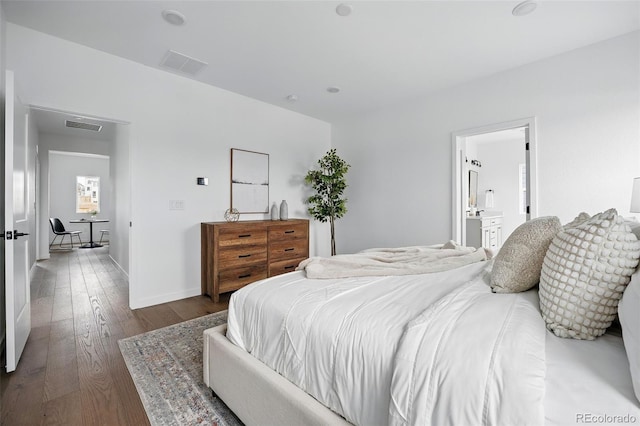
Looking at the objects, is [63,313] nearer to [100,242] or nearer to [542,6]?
[542,6]

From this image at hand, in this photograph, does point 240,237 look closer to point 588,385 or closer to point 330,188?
point 330,188

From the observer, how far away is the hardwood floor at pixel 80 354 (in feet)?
5.22

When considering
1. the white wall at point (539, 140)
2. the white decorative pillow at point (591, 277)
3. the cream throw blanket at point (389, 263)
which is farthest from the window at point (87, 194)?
the white decorative pillow at point (591, 277)

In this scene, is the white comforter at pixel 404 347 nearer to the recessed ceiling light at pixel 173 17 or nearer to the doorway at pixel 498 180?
the recessed ceiling light at pixel 173 17

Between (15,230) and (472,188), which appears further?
(472,188)

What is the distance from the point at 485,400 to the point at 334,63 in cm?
317

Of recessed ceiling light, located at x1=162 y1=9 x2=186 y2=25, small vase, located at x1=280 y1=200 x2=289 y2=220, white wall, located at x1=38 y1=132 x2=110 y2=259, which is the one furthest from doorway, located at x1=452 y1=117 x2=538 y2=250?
white wall, located at x1=38 y1=132 x2=110 y2=259

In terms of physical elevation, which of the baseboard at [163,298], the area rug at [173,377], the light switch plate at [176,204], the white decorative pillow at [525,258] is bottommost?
the area rug at [173,377]

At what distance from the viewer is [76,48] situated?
2768mm

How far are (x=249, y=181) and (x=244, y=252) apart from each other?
110 centimetres

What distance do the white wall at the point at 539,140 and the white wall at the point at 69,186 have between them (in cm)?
711

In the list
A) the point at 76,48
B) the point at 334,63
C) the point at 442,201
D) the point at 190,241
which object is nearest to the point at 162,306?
the point at 190,241

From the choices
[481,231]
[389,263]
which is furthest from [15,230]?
[481,231]

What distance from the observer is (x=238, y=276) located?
3521mm
